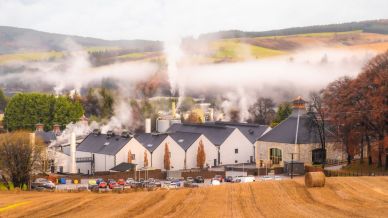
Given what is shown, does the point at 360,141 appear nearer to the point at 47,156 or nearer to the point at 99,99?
the point at 47,156

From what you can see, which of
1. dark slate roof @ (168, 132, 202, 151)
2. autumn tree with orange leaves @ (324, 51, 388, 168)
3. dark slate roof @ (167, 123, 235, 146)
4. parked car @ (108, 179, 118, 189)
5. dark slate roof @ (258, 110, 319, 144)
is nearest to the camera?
autumn tree with orange leaves @ (324, 51, 388, 168)

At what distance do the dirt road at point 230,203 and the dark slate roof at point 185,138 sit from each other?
3848 cm

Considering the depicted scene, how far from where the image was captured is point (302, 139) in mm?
70625

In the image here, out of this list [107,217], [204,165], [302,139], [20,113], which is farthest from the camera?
[20,113]

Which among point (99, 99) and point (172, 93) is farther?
point (172, 93)

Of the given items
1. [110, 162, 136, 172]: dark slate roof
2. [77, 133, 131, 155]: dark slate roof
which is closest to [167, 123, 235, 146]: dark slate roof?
[77, 133, 131, 155]: dark slate roof

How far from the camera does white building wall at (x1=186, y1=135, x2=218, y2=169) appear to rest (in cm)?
7675

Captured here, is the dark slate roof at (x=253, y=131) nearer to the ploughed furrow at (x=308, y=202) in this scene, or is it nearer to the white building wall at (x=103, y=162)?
the white building wall at (x=103, y=162)

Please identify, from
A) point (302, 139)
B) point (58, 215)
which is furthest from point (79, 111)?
point (58, 215)

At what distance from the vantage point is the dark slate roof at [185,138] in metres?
77.1

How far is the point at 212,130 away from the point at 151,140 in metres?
9.42

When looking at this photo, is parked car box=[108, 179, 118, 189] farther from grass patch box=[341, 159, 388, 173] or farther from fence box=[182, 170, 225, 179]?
grass patch box=[341, 159, 388, 173]

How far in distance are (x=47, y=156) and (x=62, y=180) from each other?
15.6 ft

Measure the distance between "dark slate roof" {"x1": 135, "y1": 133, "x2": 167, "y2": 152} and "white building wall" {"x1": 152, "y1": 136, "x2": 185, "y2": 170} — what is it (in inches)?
19.1
